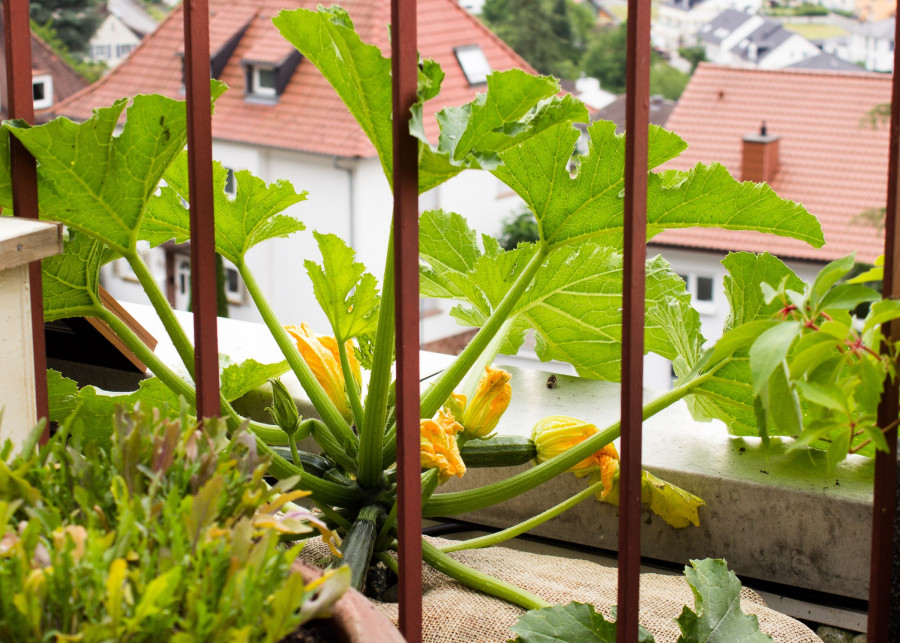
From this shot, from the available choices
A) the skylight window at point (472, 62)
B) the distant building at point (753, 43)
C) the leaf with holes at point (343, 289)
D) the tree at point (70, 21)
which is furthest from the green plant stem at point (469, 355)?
the distant building at point (753, 43)

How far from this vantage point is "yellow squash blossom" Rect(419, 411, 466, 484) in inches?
34.6

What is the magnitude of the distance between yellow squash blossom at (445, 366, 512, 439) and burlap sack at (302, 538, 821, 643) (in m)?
0.13

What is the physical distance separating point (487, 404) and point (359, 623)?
42 cm

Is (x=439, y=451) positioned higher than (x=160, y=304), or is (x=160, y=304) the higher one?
(x=160, y=304)

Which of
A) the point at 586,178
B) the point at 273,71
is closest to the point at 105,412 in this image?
the point at 586,178

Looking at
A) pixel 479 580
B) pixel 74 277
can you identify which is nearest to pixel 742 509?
pixel 479 580

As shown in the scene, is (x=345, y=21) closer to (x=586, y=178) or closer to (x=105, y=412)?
(x=586, y=178)

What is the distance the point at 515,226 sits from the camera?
874 inches

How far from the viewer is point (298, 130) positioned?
62.1 feet

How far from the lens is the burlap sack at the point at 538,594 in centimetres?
88

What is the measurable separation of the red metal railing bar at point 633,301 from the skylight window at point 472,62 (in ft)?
66.9

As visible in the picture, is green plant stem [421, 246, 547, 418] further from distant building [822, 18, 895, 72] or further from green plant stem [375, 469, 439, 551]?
distant building [822, 18, 895, 72]

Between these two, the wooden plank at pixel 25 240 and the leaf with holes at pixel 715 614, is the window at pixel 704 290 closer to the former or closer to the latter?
the leaf with holes at pixel 715 614

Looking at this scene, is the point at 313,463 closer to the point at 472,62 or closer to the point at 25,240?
the point at 25,240
